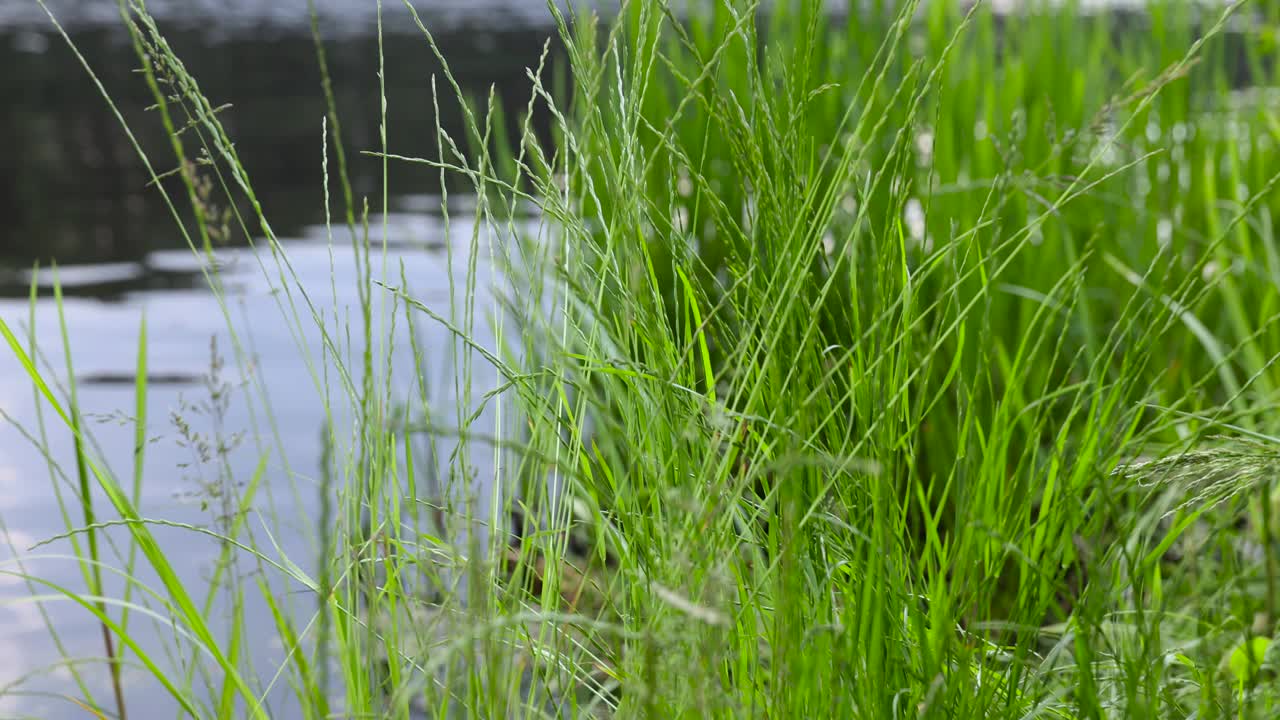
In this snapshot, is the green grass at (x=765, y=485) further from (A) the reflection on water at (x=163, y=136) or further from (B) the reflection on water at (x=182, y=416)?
(A) the reflection on water at (x=163, y=136)

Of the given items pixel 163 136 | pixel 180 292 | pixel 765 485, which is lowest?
pixel 180 292

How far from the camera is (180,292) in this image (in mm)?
4293

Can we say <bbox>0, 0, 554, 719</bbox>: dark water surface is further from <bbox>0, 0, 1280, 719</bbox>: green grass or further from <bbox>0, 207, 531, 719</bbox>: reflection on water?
<bbox>0, 0, 1280, 719</bbox>: green grass

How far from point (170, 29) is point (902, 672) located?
1304 cm

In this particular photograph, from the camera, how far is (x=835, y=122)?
274 cm

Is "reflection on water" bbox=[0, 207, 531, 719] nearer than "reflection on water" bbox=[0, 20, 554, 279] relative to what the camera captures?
Yes

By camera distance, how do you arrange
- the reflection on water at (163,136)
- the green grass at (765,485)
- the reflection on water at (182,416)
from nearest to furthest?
1. the green grass at (765,485)
2. the reflection on water at (182,416)
3. the reflection on water at (163,136)

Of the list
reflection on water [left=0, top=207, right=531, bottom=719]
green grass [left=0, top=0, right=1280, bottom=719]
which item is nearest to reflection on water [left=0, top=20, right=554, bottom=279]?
reflection on water [left=0, top=207, right=531, bottom=719]

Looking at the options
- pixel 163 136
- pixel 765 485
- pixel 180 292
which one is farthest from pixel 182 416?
pixel 163 136

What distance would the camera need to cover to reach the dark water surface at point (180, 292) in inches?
77.2

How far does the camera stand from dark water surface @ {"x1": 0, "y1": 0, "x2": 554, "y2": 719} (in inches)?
77.2

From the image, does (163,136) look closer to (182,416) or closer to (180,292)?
(180,292)

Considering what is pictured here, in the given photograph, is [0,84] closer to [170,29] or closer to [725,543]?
[170,29]

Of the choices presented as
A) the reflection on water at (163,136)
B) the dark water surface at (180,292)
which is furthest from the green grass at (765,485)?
the reflection on water at (163,136)
